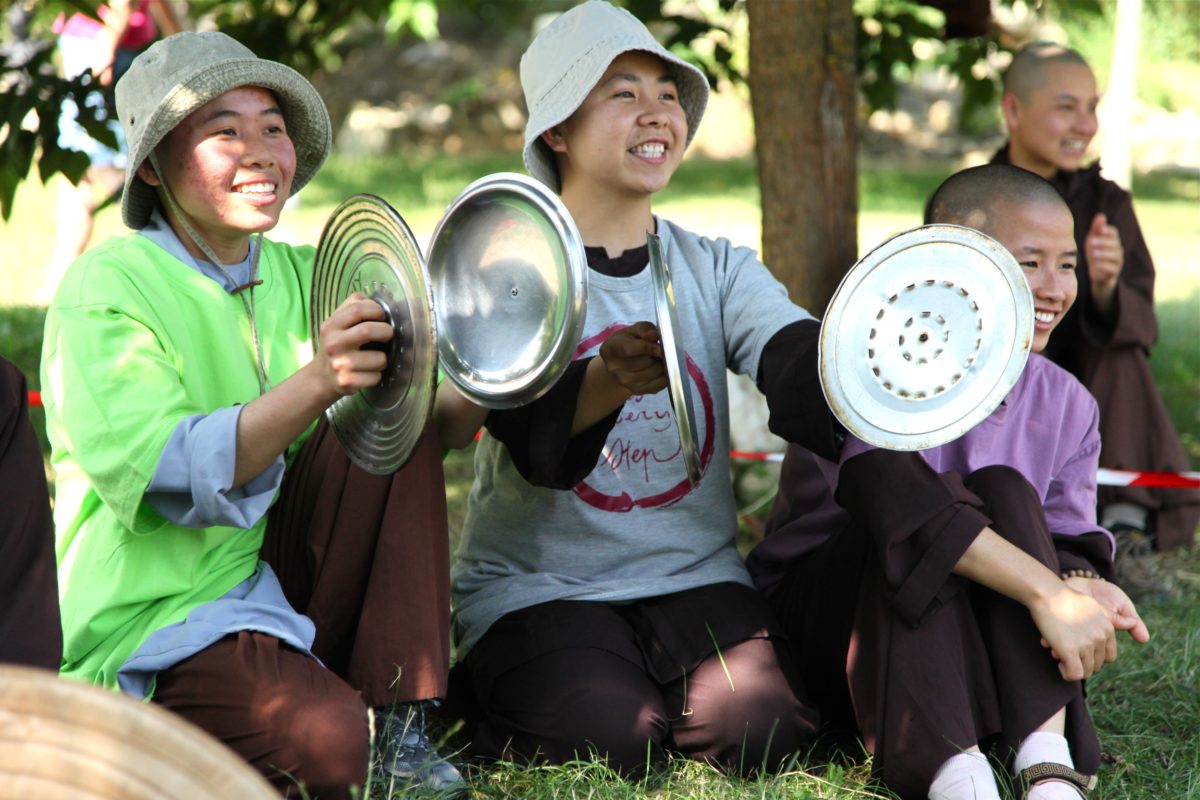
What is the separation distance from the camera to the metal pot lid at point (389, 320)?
90.4 inches

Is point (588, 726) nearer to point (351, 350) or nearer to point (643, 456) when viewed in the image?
point (643, 456)

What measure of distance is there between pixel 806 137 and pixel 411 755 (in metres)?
2.27

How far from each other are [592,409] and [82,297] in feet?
3.08

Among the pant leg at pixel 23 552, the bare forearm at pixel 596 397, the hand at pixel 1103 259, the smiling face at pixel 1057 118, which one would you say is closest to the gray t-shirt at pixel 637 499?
the bare forearm at pixel 596 397

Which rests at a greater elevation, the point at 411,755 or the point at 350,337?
the point at 350,337

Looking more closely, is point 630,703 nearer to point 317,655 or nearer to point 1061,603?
point 317,655

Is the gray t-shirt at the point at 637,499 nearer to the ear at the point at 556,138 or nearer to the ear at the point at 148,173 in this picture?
the ear at the point at 556,138

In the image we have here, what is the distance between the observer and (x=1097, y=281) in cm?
424

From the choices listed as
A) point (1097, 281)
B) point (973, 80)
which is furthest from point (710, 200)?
point (1097, 281)

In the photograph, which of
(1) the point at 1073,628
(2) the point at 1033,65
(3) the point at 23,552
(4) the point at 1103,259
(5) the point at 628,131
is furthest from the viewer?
(2) the point at 1033,65

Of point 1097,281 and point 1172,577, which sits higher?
point 1097,281

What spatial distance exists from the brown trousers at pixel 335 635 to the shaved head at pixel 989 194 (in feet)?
4.10

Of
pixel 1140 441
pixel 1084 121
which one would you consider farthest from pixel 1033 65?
pixel 1140 441

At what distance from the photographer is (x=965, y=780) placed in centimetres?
244
